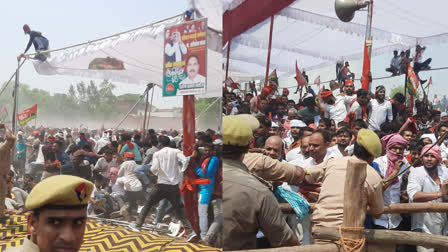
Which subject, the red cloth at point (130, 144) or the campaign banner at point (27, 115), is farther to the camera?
the red cloth at point (130, 144)

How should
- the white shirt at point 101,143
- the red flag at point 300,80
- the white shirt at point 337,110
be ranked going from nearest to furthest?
the white shirt at point 101,143 → the white shirt at point 337,110 → the red flag at point 300,80

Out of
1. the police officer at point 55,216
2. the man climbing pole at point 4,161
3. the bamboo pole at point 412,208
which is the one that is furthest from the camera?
the bamboo pole at point 412,208

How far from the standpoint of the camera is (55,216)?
51.9 inches

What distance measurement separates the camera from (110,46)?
1.64m

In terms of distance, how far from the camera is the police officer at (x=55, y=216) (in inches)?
51.3

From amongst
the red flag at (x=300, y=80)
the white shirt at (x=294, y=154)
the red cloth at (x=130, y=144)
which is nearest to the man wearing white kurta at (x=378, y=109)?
the white shirt at (x=294, y=154)

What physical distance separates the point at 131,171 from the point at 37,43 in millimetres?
539

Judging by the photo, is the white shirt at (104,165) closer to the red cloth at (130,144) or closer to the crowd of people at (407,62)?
the red cloth at (130,144)

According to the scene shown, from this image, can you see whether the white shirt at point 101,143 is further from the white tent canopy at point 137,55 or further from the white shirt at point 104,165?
the white tent canopy at point 137,55

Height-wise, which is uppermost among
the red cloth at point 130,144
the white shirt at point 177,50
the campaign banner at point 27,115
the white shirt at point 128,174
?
the white shirt at point 177,50

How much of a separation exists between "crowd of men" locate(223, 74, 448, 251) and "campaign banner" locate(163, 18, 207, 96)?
532 millimetres

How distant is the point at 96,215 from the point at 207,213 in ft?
1.33

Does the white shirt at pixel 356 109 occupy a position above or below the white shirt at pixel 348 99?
below

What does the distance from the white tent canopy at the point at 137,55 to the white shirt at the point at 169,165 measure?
251 mm
